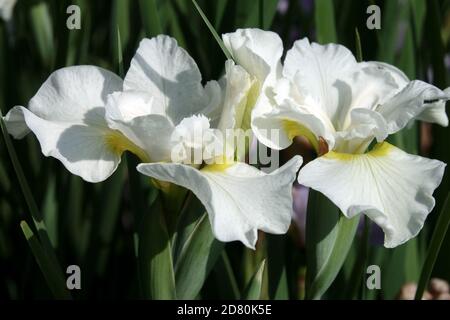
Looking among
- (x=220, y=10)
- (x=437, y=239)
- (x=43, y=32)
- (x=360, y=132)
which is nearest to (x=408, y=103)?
(x=360, y=132)

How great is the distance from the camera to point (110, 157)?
0.97 meters

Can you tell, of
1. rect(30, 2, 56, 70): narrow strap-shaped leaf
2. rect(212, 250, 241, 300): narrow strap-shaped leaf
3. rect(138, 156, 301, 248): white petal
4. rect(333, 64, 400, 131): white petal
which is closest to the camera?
rect(138, 156, 301, 248): white petal

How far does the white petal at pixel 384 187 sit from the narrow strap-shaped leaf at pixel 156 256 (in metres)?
0.19

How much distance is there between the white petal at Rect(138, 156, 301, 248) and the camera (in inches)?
32.3

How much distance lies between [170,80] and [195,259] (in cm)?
23

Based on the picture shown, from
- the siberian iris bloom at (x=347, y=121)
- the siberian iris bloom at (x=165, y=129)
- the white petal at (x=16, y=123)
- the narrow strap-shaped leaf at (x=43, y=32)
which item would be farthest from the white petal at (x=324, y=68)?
the narrow strap-shaped leaf at (x=43, y=32)

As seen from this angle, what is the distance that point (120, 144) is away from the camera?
3.20 feet

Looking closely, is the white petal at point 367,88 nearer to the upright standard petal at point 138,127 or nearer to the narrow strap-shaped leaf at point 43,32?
the upright standard petal at point 138,127

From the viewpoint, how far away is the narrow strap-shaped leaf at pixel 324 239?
100cm

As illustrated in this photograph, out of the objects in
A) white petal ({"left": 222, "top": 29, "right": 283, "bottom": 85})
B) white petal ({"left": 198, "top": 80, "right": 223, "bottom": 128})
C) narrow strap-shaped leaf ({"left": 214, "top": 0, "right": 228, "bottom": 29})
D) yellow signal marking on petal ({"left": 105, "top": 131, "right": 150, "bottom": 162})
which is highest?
narrow strap-shaped leaf ({"left": 214, "top": 0, "right": 228, "bottom": 29})

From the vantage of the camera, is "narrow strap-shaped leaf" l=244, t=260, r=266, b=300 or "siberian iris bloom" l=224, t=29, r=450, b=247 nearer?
"siberian iris bloom" l=224, t=29, r=450, b=247

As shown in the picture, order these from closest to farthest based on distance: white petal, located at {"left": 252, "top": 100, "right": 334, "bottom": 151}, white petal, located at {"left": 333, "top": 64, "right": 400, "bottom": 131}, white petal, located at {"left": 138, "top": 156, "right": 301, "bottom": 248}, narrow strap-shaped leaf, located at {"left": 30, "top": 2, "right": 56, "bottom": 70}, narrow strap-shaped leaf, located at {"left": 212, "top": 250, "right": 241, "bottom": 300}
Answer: white petal, located at {"left": 138, "top": 156, "right": 301, "bottom": 248} < white petal, located at {"left": 252, "top": 100, "right": 334, "bottom": 151} < white petal, located at {"left": 333, "top": 64, "right": 400, "bottom": 131} < narrow strap-shaped leaf, located at {"left": 212, "top": 250, "right": 241, "bottom": 300} < narrow strap-shaped leaf, located at {"left": 30, "top": 2, "right": 56, "bottom": 70}

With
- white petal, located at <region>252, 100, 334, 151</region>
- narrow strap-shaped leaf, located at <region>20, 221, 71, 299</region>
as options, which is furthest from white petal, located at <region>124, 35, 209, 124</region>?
narrow strap-shaped leaf, located at <region>20, 221, 71, 299</region>

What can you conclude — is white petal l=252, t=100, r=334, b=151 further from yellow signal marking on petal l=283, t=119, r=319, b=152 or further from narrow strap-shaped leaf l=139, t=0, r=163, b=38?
narrow strap-shaped leaf l=139, t=0, r=163, b=38
